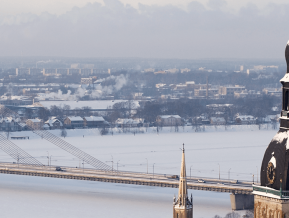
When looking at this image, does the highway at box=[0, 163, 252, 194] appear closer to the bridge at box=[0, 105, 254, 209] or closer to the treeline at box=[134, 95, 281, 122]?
the bridge at box=[0, 105, 254, 209]

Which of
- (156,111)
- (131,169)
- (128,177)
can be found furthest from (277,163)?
(156,111)

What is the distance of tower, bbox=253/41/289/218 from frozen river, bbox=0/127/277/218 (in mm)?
15070

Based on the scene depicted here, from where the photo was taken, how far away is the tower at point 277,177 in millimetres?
7430

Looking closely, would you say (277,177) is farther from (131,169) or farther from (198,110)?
(198,110)

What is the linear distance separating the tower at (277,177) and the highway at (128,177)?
17.5 meters

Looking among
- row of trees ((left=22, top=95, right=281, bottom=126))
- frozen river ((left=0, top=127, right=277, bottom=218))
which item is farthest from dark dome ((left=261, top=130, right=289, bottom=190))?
row of trees ((left=22, top=95, right=281, bottom=126))

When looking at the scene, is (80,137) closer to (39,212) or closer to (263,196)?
(39,212)

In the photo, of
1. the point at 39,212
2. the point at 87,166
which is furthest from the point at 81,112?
the point at 39,212

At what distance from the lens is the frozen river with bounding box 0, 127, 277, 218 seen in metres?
24.1

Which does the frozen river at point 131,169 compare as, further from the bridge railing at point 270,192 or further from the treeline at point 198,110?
the treeline at point 198,110

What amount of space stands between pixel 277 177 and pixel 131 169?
26230mm

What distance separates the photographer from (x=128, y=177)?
29812mm

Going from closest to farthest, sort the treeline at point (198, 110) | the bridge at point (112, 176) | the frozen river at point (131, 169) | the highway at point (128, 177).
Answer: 1. the frozen river at point (131, 169)
2. the bridge at point (112, 176)
3. the highway at point (128, 177)
4. the treeline at point (198, 110)

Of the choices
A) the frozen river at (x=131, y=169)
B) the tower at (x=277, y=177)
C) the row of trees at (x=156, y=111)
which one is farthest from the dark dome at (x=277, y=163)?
the row of trees at (x=156, y=111)
